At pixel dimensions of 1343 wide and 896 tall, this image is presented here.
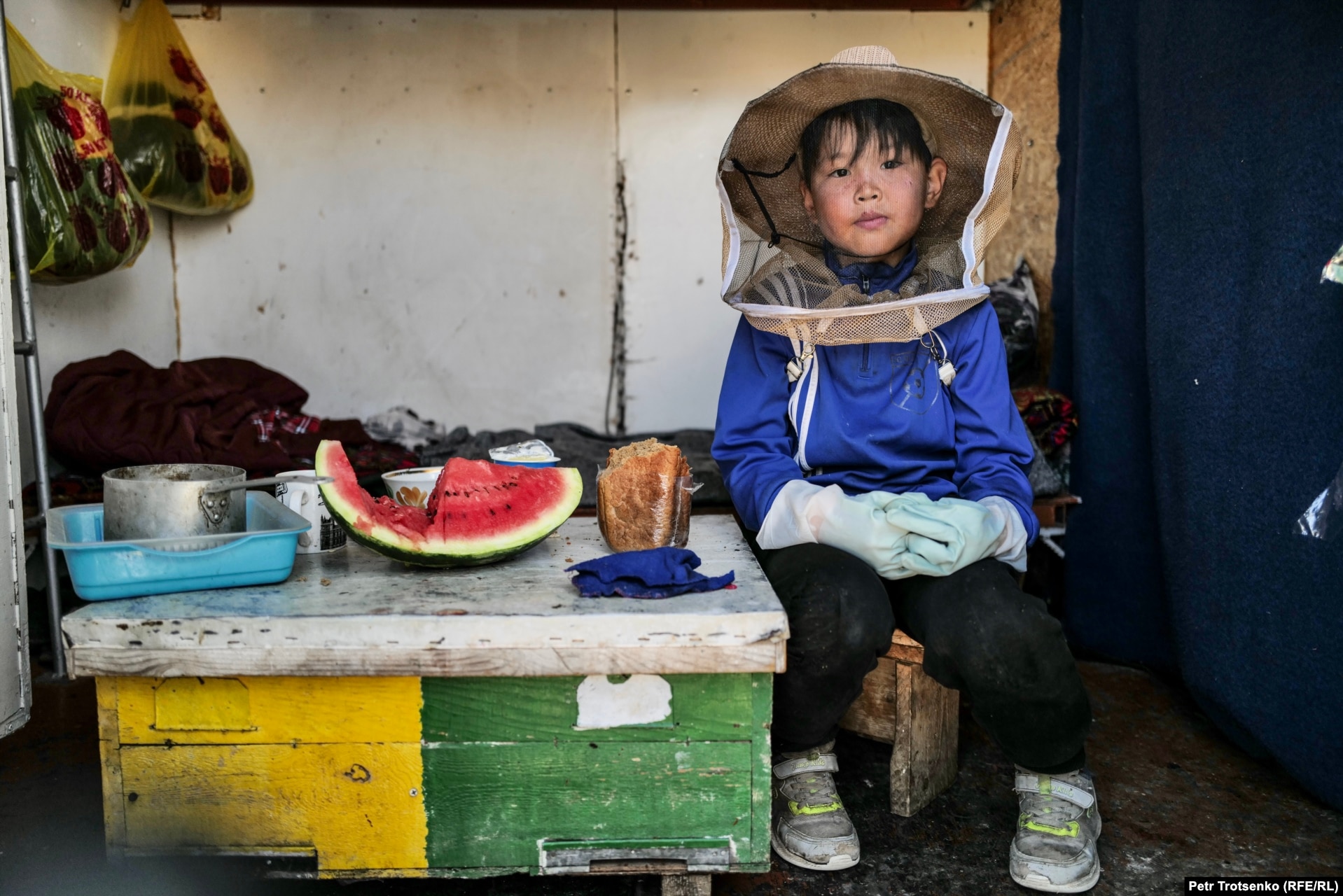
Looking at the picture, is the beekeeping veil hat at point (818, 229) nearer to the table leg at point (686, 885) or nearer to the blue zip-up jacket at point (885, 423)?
the blue zip-up jacket at point (885, 423)

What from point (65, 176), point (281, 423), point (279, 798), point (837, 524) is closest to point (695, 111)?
point (281, 423)

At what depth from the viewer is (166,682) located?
166cm

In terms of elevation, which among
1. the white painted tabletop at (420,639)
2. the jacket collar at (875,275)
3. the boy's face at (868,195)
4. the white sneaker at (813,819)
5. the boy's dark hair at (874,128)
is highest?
the boy's dark hair at (874,128)

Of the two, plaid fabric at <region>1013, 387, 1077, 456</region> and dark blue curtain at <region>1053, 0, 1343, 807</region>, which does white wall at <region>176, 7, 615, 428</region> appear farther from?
dark blue curtain at <region>1053, 0, 1343, 807</region>

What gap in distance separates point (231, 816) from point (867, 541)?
50.0 inches

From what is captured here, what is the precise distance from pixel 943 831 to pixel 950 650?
0.52 meters

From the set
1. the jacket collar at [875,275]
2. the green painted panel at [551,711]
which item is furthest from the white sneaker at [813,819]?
the jacket collar at [875,275]

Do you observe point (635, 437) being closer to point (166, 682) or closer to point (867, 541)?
point (867, 541)

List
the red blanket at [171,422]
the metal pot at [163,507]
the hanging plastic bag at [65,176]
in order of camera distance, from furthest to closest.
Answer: the red blanket at [171,422] < the hanging plastic bag at [65,176] < the metal pot at [163,507]

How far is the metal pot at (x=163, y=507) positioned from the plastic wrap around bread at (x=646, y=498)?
72cm

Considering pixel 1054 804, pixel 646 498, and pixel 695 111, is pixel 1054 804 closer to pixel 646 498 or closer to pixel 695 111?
pixel 646 498

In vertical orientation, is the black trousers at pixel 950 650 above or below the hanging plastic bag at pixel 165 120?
below

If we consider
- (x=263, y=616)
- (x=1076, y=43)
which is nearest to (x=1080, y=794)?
(x=263, y=616)

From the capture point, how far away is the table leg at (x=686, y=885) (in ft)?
5.76
